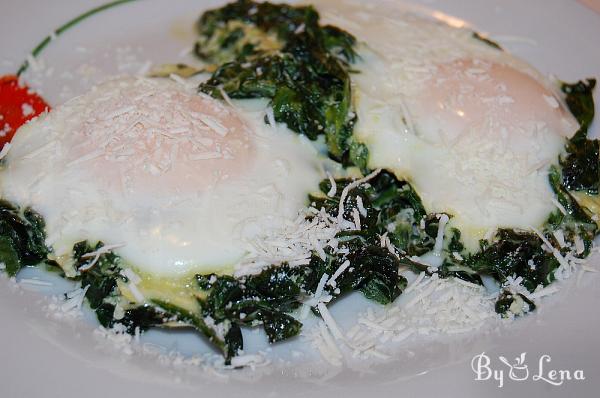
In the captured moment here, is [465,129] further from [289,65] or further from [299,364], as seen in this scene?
[299,364]

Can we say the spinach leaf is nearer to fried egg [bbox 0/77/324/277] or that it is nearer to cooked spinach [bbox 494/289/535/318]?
cooked spinach [bbox 494/289/535/318]

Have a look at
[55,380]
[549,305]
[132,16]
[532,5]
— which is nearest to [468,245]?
[549,305]

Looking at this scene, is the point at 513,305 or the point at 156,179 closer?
the point at 156,179

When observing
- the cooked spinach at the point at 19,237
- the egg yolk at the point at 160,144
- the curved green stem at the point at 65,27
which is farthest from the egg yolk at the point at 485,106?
the curved green stem at the point at 65,27

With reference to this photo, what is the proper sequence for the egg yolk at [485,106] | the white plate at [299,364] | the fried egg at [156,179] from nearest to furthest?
the white plate at [299,364] → the fried egg at [156,179] → the egg yolk at [485,106]

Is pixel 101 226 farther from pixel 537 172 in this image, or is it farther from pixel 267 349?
pixel 537 172

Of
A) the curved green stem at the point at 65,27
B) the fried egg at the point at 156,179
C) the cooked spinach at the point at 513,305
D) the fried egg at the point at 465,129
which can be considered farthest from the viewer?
the curved green stem at the point at 65,27

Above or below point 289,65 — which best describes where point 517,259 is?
below

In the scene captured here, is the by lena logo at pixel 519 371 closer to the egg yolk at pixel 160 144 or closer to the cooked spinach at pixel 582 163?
the cooked spinach at pixel 582 163

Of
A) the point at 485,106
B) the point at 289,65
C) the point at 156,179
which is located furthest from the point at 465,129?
the point at 156,179
